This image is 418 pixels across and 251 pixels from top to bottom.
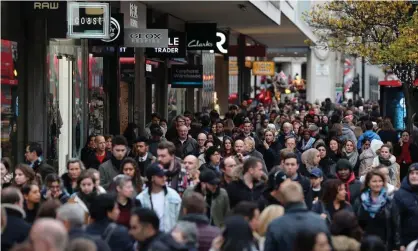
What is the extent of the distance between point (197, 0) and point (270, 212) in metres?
15.1

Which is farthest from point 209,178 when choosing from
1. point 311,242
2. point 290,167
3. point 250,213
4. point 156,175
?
point 311,242

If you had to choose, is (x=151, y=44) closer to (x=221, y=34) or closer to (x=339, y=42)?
(x=339, y=42)

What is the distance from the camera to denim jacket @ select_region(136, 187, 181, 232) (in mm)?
13172

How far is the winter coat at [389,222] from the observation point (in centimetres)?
1366

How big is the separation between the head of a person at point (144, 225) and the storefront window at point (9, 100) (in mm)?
10195

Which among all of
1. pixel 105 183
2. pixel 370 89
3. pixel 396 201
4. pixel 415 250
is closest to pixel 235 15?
pixel 105 183

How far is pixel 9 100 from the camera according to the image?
21.0m

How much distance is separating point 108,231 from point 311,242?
2.10m

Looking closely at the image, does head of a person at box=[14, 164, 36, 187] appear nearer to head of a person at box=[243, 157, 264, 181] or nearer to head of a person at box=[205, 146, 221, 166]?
head of a person at box=[243, 157, 264, 181]

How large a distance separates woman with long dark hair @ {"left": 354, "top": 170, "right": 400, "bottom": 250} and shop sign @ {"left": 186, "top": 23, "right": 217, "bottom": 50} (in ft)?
64.0

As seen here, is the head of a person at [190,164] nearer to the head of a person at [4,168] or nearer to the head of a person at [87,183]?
the head of a person at [87,183]

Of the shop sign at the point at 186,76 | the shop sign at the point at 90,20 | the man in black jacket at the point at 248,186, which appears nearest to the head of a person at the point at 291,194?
the man in black jacket at the point at 248,186

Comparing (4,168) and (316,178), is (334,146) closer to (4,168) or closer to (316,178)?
(316,178)

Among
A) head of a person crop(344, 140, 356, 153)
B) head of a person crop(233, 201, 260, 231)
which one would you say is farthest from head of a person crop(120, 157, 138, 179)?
head of a person crop(344, 140, 356, 153)
